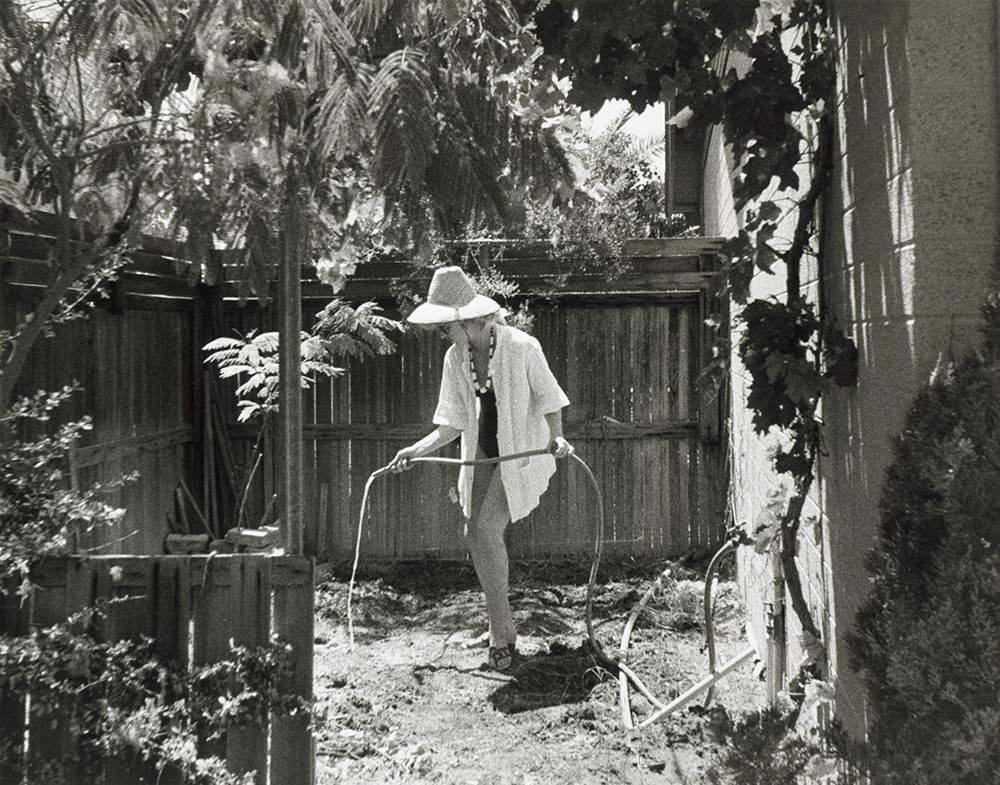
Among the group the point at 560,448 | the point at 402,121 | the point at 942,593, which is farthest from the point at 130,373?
the point at 942,593

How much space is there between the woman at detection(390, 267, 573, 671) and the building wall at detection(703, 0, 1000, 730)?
9.26 feet

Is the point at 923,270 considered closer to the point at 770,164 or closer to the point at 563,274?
the point at 770,164

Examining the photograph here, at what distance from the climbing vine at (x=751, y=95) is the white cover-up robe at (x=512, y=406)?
107 inches

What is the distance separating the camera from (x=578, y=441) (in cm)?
893

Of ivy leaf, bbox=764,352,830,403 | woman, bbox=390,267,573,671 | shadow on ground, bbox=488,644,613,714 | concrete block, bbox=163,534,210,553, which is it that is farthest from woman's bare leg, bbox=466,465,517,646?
ivy leaf, bbox=764,352,830,403

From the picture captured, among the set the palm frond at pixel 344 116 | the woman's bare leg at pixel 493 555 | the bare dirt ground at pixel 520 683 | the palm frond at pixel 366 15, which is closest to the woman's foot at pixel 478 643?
the bare dirt ground at pixel 520 683

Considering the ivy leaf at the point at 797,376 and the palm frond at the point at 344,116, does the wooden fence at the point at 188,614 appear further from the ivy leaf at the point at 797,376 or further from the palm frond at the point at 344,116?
the ivy leaf at the point at 797,376

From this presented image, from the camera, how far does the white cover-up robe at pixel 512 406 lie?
618cm

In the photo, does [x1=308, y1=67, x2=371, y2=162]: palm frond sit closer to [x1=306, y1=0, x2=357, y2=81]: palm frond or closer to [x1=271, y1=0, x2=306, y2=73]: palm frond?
[x1=306, y1=0, x2=357, y2=81]: palm frond

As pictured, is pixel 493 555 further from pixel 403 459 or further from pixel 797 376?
pixel 797 376

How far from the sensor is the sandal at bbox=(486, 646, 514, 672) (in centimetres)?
609

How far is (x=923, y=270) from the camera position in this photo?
2.48 meters

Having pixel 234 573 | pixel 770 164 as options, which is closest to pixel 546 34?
pixel 770 164

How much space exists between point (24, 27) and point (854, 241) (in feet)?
8.78
